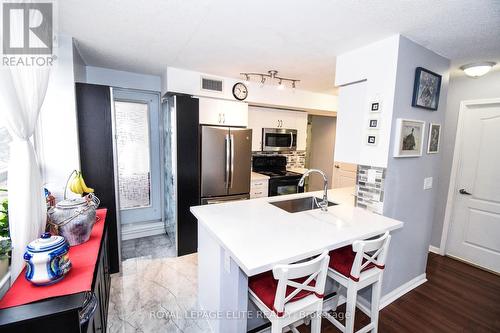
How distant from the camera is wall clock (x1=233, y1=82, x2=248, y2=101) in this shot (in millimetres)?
3341

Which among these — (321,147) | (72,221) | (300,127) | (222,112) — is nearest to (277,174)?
(300,127)

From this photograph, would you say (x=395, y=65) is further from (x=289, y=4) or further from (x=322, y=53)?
(x=289, y=4)

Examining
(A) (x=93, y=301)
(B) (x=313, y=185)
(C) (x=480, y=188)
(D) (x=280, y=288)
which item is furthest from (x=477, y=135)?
(A) (x=93, y=301)

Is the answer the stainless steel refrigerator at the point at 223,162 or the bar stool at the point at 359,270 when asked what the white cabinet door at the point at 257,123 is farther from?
the bar stool at the point at 359,270

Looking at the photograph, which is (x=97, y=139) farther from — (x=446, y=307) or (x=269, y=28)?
(x=446, y=307)

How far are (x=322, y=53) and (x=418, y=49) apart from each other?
32.4 inches

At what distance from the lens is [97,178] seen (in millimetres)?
2373

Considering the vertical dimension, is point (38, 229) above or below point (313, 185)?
above

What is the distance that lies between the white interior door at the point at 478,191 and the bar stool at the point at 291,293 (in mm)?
2922

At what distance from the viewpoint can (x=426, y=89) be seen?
6.99 ft

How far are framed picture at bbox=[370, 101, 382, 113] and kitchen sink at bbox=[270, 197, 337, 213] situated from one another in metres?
1.01

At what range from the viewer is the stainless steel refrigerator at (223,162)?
3068mm

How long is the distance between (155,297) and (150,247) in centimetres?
114

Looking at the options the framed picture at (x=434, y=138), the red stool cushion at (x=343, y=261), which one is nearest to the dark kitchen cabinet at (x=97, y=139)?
the red stool cushion at (x=343, y=261)
